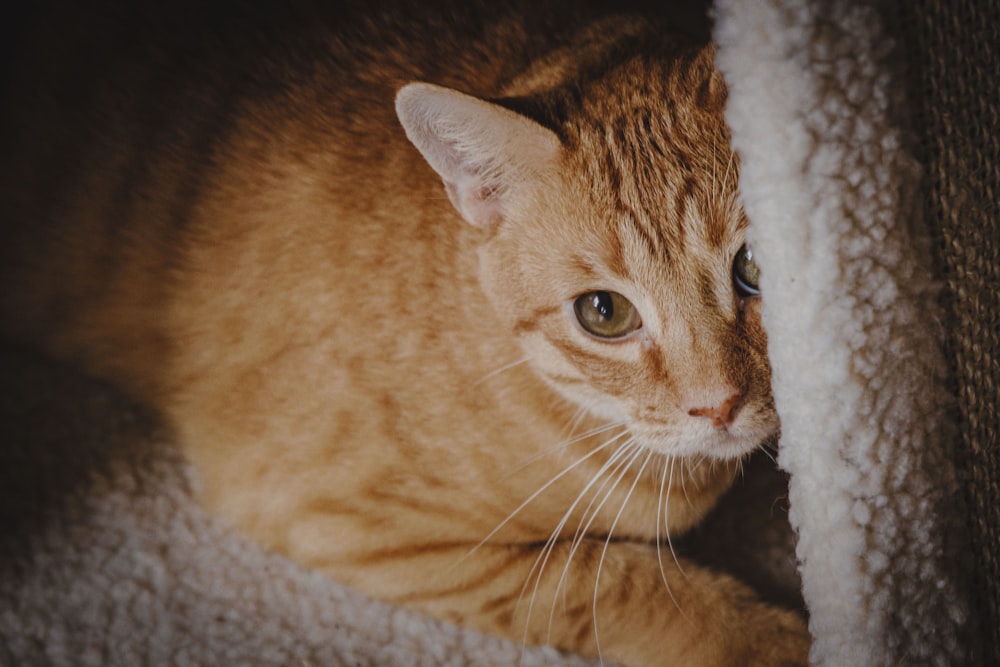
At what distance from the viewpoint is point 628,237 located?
3.91 feet

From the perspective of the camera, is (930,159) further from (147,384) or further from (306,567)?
(147,384)

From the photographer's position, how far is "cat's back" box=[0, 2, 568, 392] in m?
1.44

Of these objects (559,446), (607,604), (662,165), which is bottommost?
(607,604)

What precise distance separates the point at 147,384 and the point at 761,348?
1.22 meters

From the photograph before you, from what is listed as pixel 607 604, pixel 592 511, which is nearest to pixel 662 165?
pixel 592 511

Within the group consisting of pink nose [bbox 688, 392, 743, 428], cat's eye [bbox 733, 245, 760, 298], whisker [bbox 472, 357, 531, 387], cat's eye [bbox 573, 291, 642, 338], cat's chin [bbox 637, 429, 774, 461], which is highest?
cat's eye [bbox 733, 245, 760, 298]

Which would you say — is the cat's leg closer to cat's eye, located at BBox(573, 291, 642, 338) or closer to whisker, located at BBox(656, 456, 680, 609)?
whisker, located at BBox(656, 456, 680, 609)

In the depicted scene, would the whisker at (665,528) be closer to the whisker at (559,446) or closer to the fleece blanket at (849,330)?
the whisker at (559,446)

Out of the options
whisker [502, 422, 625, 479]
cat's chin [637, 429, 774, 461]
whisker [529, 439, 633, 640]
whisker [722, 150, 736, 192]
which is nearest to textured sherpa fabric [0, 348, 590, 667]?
whisker [529, 439, 633, 640]

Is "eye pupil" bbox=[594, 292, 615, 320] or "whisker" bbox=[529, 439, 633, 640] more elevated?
"eye pupil" bbox=[594, 292, 615, 320]

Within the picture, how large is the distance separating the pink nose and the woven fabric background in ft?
0.91

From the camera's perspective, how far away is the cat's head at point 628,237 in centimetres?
115

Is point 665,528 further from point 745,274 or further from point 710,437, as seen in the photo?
point 745,274

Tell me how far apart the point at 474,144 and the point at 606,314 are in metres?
0.33
